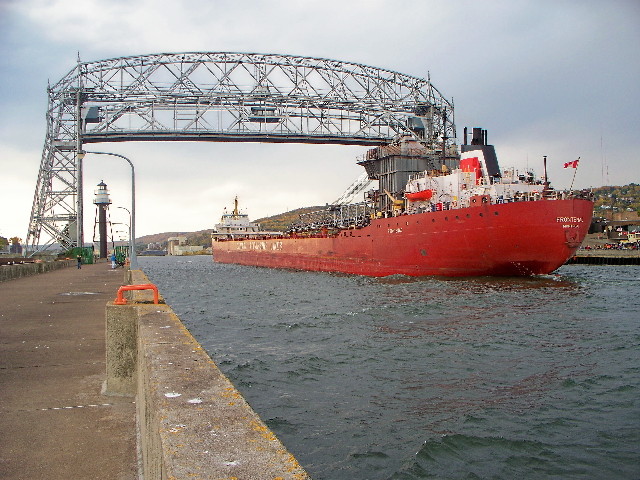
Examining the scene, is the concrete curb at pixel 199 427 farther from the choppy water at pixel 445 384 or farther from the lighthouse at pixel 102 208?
the lighthouse at pixel 102 208

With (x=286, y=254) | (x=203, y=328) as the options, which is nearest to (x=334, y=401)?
(x=203, y=328)

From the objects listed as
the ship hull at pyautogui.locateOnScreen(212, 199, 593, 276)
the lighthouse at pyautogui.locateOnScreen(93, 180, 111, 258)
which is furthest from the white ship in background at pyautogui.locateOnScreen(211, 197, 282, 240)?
the ship hull at pyautogui.locateOnScreen(212, 199, 593, 276)

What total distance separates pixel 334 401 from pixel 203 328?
7.88 meters

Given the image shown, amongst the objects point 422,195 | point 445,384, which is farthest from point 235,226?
point 445,384

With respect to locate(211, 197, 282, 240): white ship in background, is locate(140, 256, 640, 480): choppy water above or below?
below

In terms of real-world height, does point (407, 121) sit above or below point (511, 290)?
above

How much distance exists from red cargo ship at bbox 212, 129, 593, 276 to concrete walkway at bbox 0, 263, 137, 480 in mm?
19391

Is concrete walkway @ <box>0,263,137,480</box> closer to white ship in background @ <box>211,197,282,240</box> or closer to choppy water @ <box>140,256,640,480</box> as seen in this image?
choppy water @ <box>140,256,640,480</box>

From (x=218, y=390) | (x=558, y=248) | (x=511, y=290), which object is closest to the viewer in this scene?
(x=218, y=390)

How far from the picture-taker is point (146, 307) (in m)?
7.36

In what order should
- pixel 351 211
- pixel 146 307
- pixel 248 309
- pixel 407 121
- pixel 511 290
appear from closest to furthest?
pixel 146 307
pixel 248 309
pixel 511 290
pixel 351 211
pixel 407 121

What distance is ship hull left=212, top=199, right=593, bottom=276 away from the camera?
77.2ft

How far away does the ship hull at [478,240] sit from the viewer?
77.2 feet

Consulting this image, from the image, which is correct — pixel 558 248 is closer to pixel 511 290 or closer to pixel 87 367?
pixel 511 290
